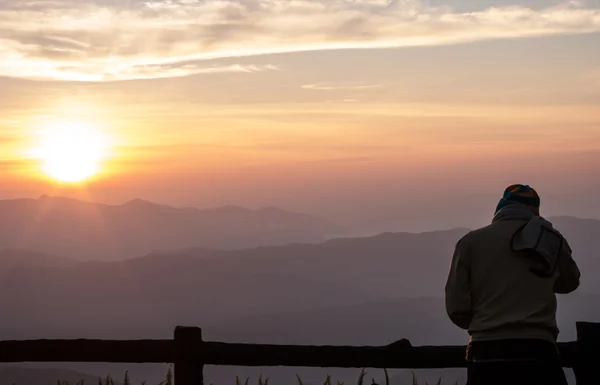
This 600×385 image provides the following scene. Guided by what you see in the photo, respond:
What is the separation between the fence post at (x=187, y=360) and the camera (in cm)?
688

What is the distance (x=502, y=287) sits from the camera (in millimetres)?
5344

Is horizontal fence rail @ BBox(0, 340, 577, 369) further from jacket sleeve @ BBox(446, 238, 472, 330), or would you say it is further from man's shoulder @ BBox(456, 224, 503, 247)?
man's shoulder @ BBox(456, 224, 503, 247)

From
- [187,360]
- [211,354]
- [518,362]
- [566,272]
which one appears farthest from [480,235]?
[187,360]

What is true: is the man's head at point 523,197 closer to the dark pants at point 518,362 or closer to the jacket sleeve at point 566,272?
the jacket sleeve at point 566,272

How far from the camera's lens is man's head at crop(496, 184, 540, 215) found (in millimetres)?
5504

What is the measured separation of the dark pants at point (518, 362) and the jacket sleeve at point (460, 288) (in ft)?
0.75

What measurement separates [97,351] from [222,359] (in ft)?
3.29

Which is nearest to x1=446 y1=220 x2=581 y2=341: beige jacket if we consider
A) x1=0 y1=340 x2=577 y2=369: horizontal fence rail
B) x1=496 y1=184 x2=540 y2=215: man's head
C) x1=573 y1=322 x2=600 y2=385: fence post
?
x1=496 y1=184 x2=540 y2=215: man's head

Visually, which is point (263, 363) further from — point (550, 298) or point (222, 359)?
point (550, 298)

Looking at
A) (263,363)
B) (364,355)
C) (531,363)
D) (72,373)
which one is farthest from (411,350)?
(72,373)

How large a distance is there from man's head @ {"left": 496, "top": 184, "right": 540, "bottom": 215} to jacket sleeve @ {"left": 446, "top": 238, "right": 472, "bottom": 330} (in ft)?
1.39

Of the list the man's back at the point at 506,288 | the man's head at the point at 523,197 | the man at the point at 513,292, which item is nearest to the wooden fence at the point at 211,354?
the man at the point at 513,292

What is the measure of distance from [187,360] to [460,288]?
250cm

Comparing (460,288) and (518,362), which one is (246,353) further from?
(518,362)
